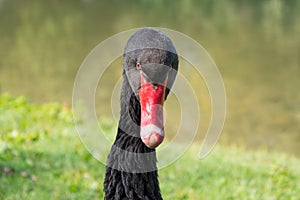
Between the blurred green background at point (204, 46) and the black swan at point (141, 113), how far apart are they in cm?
593

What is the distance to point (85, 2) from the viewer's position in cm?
2255

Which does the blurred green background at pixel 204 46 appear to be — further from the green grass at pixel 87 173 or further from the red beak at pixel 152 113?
the red beak at pixel 152 113

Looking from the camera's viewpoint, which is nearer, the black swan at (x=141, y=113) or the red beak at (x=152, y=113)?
the red beak at (x=152, y=113)

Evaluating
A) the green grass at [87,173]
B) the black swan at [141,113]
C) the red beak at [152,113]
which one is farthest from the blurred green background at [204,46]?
the red beak at [152,113]

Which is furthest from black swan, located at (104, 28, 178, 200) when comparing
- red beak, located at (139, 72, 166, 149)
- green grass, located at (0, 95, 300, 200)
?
green grass, located at (0, 95, 300, 200)

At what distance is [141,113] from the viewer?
2172 mm

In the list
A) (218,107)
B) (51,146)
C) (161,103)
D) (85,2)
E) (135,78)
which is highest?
(85,2)

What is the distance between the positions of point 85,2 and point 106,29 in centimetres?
611

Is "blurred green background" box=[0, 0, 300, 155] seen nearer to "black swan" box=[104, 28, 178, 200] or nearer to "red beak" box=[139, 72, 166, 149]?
"black swan" box=[104, 28, 178, 200]

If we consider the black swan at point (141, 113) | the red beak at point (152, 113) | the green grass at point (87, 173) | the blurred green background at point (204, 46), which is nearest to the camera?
the red beak at point (152, 113)

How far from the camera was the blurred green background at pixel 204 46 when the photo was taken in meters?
9.80

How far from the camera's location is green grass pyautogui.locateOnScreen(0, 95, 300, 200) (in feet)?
14.3

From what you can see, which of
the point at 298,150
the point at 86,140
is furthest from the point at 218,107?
the point at 298,150

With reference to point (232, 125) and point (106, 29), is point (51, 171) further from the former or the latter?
point (106, 29)
